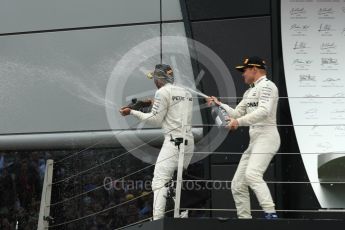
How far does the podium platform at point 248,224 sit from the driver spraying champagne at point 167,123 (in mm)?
554

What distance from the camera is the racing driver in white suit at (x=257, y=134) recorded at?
696cm

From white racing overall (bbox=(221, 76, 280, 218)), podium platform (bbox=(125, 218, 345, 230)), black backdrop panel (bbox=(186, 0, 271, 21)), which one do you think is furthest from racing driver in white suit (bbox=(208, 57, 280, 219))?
black backdrop panel (bbox=(186, 0, 271, 21))

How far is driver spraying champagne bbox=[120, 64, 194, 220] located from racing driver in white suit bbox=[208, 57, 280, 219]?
485 mm

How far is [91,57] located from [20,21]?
4.08 feet

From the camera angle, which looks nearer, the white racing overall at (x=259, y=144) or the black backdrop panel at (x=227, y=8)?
the white racing overall at (x=259, y=144)

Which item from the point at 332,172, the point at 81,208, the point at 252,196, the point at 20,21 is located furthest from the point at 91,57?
the point at 332,172

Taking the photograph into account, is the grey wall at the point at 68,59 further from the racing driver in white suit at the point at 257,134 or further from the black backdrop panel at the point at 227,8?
the racing driver in white suit at the point at 257,134

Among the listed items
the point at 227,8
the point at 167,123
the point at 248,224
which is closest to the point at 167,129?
the point at 167,123

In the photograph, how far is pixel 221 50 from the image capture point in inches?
382

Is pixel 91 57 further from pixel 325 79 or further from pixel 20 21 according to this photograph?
pixel 325 79

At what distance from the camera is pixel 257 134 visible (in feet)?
23.6

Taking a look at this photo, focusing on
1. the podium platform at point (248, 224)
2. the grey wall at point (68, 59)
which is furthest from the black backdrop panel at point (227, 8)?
the podium platform at point (248, 224)

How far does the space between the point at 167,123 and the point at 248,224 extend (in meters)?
1.43

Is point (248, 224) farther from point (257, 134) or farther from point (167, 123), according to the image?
point (167, 123)
